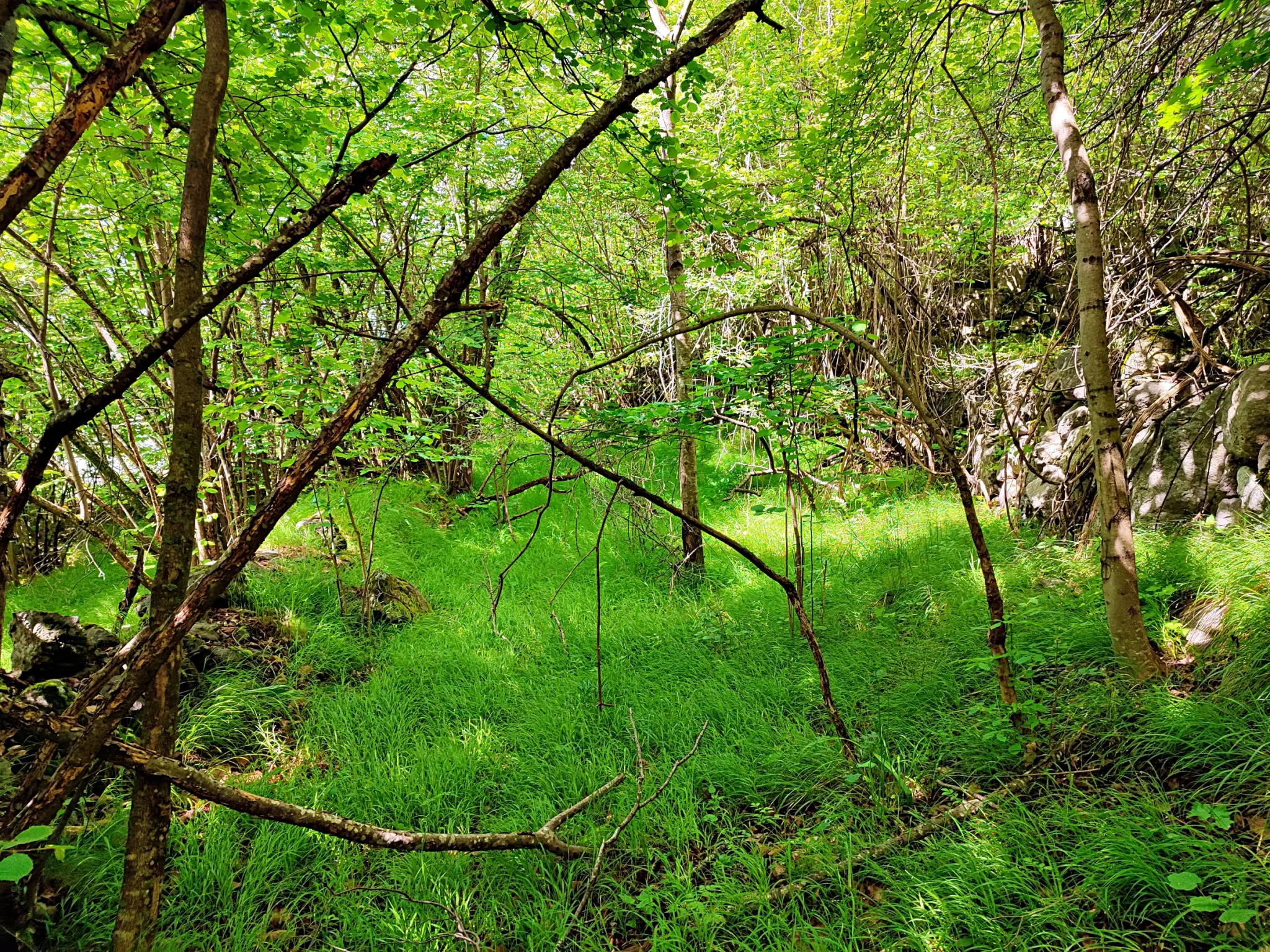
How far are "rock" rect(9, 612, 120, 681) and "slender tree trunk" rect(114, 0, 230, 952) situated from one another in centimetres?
202

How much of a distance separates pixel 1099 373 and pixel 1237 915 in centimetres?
177

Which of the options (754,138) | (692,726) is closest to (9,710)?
(692,726)

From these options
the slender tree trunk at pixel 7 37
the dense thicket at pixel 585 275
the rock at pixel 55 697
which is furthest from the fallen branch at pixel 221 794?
the rock at pixel 55 697

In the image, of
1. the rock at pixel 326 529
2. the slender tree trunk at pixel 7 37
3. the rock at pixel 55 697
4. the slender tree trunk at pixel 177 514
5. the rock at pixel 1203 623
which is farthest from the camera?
the rock at pixel 326 529

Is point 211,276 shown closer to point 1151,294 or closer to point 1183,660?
point 1183,660

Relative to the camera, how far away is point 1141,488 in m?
3.69

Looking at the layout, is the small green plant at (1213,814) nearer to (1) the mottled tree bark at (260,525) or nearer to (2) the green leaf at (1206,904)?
(2) the green leaf at (1206,904)

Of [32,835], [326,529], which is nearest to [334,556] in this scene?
[326,529]

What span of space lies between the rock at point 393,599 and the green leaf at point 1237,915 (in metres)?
4.55

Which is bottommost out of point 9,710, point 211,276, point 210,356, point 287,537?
point 9,710

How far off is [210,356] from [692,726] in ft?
14.3

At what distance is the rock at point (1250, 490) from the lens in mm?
2969

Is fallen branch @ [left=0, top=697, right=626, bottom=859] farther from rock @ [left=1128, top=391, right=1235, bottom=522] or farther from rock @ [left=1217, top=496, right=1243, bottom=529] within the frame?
rock @ [left=1128, top=391, right=1235, bottom=522]

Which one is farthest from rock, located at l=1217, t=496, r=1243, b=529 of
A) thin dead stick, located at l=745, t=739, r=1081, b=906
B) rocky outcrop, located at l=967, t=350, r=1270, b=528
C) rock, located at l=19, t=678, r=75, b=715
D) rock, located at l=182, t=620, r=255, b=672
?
rock, located at l=182, t=620, r=255, b=672
